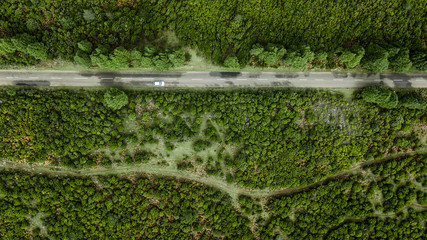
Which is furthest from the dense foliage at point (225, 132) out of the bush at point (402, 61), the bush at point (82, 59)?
the bush at point (402, 61)

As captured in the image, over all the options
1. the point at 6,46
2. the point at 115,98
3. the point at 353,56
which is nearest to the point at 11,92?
the point at 6,46

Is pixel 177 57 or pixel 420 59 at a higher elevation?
pixel 420 59

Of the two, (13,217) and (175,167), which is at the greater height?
(175,167)

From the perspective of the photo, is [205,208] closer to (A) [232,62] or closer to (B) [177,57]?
(A) [232,62]

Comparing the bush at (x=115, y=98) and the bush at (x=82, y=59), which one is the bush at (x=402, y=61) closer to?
the bush at (x=115, y=98)

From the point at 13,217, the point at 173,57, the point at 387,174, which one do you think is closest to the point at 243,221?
the point at 387,174

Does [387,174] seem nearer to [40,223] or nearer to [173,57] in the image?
[173,57]

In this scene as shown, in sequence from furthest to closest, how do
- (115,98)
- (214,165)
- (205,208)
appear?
(214,165) < (205,208) < (115,98)
